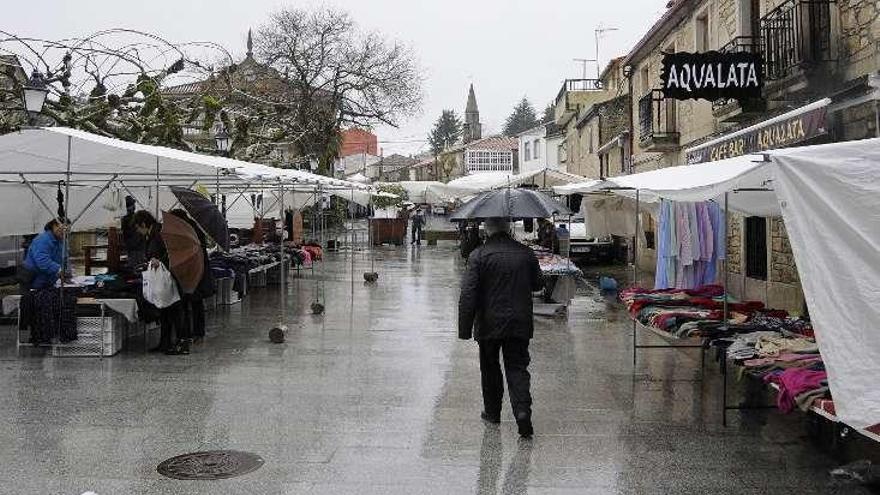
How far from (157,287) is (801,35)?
893 centimetres

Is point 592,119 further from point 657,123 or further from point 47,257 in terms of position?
point 47,257

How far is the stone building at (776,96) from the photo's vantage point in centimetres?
965

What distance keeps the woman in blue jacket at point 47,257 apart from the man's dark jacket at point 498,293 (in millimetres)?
5288

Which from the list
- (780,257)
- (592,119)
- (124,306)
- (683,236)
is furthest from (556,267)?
(592,119)

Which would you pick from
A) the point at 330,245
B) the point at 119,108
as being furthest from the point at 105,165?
the point at 330,245

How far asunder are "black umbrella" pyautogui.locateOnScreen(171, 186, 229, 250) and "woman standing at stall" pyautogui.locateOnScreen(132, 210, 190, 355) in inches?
15.7

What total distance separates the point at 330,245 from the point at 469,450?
25.5 meters

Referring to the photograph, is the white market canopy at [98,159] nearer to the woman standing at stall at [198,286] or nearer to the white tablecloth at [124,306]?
the woman standing at stall at [198,286]

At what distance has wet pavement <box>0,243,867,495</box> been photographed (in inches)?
200

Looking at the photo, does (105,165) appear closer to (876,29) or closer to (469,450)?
(469,450)

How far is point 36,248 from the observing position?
889 cm

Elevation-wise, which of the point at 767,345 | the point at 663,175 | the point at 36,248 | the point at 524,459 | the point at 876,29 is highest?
the point at 876,29

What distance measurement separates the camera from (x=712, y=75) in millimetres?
11562

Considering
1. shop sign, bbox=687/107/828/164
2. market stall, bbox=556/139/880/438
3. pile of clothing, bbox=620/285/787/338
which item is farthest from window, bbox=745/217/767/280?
market stall, bbox=556/139/880/438
